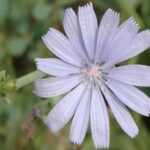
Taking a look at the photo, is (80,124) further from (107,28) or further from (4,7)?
(4,7)

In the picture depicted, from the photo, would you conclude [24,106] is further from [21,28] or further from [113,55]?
[113,55]

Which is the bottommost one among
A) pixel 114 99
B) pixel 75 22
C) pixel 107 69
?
pixel 114 99

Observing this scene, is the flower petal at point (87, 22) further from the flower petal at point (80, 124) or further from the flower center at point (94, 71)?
the flower petal at point (80, 124)

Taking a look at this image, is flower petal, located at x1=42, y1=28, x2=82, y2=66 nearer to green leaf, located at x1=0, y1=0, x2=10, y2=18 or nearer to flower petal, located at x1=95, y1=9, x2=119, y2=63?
flower petal, located at x1=95, y1=9, x2=119, y2=63

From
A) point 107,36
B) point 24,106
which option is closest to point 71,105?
point 107,36

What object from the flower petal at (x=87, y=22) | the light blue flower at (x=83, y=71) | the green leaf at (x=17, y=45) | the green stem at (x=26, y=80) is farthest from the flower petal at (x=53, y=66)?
the green leaf at (x=17, y=45)

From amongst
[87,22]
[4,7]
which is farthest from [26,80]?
[4,7]
